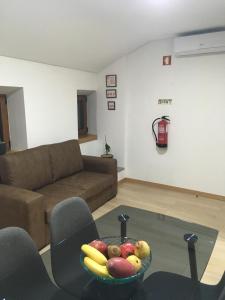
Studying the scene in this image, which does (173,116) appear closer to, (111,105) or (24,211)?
(111,105)

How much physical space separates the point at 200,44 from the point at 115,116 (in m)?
1.72

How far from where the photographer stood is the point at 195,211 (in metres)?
3.32

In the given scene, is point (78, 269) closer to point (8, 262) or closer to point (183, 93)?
point (8, 262)

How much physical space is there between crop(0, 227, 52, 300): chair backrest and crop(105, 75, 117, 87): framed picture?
133 inches

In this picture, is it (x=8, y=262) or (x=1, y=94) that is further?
(x=1, y=94)

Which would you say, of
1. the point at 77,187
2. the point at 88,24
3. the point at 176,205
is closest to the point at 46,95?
the point at 88,24

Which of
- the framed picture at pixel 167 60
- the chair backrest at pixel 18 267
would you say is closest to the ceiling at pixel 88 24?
the framed picture at pixel 167 60

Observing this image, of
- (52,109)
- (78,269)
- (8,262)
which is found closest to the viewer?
(8,262)

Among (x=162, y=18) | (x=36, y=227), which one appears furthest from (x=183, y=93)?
(x=36, y=227)

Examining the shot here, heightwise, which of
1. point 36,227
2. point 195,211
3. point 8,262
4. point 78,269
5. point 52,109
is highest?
point 52,109

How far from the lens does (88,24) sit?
279 centimetres

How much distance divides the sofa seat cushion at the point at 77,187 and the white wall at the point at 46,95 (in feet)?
2.24

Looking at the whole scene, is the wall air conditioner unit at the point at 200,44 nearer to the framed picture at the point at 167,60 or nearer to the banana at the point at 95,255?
the framed picture at the point at 167,60

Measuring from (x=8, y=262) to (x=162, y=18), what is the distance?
9.38 ft
